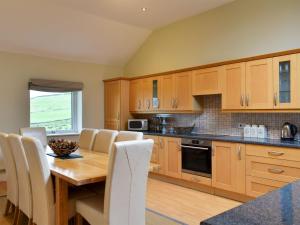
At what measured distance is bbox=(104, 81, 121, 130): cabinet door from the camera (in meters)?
5.50

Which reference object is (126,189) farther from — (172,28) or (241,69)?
(172,28)

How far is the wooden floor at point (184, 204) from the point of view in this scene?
118 inches

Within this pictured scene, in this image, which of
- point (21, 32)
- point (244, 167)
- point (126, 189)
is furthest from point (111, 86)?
point (126, 189)

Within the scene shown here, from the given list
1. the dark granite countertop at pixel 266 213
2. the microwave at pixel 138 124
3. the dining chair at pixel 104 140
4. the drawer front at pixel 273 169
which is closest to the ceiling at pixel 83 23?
the microwave at pixel 138 124

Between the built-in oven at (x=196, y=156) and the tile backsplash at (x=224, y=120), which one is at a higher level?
the tile backsplash at (x=224, y=120)

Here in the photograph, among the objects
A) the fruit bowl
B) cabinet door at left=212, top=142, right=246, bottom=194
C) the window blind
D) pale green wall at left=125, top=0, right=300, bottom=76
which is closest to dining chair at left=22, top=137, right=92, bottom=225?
the fruit bowl

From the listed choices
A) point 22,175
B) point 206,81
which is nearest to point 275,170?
point 206,81

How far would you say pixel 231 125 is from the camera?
13.4 feet

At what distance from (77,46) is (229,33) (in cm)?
291

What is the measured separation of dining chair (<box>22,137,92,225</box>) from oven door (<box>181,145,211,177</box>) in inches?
82.5

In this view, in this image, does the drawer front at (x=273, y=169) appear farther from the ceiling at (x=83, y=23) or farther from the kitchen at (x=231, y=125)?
the ceiling at (x=83, y=23)

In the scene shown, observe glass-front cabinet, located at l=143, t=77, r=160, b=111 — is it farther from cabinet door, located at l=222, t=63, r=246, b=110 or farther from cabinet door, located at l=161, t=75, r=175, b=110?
cabinet door, located at l=222, t=63, r=246, b=110

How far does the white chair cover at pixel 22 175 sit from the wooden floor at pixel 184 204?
19.1 inches

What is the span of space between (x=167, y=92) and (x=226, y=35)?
4.61ft
